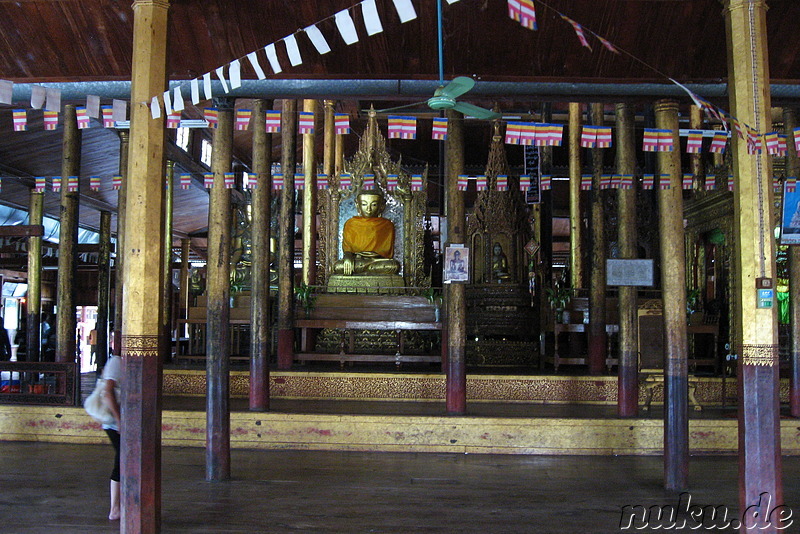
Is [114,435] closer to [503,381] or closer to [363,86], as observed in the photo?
[363,86]

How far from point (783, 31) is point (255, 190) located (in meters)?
5.45

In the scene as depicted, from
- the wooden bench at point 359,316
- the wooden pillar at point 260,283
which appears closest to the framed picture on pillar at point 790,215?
the wooden bench at point 359,316

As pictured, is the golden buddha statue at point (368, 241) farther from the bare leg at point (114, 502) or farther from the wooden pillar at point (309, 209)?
the bare leg at point (114, 502)

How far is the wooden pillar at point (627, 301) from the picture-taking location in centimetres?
787

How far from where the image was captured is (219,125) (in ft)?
23.2

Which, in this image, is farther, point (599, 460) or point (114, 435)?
point (599, 460)

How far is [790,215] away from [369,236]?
24.2ft

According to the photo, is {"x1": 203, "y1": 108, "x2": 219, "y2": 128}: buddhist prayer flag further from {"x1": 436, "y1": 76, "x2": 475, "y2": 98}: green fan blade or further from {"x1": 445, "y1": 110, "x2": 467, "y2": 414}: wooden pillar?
{"x1": 436, "y1": 76, "x2": 475, "y2": 98}: green fan blade

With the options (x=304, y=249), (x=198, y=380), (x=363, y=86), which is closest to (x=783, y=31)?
(x=363, y=86)

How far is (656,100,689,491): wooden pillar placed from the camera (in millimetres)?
6445

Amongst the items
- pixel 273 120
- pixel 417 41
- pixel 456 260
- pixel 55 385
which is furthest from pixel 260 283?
pixel 417 41

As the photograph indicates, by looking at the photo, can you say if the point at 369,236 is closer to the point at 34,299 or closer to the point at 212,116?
the point at 34,299

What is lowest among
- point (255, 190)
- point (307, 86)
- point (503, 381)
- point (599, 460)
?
point (599, 460)

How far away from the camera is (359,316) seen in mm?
11250
